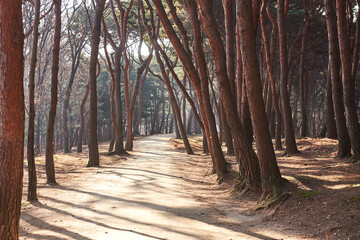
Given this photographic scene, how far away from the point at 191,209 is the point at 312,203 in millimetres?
2288

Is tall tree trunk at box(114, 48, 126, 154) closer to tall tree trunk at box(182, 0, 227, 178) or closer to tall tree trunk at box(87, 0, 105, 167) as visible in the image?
tall tree trunk at box(87, 0, 105, 167)

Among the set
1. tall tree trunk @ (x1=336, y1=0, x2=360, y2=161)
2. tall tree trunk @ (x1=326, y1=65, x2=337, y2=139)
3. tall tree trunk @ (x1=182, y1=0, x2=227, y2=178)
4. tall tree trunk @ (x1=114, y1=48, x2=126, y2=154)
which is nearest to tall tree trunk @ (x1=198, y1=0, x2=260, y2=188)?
tall tree trunk @ (x1=182, y1=0, x2=227, y2=178)

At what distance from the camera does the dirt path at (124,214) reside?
559 cm

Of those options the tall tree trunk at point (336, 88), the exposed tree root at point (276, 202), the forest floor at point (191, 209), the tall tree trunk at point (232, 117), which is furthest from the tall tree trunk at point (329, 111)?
the exposed tree root at point (276, 202)

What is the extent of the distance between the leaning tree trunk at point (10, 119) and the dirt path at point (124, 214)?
1532 millimetres

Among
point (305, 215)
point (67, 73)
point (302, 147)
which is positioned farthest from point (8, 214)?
point (67, 73)

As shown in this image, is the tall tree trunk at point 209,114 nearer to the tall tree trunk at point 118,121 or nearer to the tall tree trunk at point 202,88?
the tall tree trunk at point 202,88

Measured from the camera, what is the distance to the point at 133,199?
8195mm

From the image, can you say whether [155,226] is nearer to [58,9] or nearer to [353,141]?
[353,141]

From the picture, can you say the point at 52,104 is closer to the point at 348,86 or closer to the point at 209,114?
the point at 209,114

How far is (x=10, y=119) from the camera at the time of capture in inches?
157

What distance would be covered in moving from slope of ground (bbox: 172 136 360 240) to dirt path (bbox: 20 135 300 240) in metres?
0.49

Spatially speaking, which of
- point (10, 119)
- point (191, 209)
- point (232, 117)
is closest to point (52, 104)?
point (232, 117)

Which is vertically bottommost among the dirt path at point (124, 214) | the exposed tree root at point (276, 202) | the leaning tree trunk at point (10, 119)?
the dirt path at point (124, 214)
